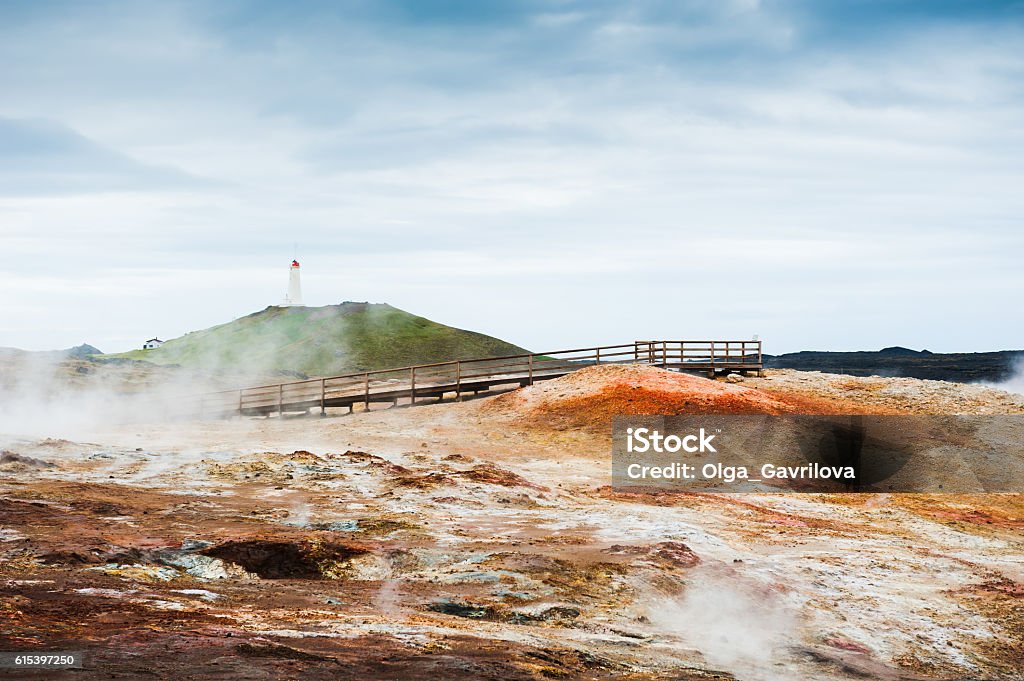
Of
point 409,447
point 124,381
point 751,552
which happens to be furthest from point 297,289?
point 751,552

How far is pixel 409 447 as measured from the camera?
1024 inches

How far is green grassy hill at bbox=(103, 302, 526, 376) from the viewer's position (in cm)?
6769

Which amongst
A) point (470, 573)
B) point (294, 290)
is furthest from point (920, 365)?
point (470, 573)

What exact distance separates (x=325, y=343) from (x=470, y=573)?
6264cm

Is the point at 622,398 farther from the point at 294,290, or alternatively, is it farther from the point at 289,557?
the point at 294,290

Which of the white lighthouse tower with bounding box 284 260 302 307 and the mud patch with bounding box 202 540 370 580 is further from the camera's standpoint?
the white lighthouse tower with bounding box 284 260 302 307

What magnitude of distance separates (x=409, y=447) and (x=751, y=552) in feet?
46.4

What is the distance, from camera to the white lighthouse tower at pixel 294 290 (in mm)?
79062

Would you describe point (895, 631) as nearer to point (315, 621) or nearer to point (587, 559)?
point (587, 559)

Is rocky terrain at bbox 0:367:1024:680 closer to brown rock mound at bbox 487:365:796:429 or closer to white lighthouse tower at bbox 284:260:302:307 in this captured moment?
brown rock mound at bbox 487:365:796:429

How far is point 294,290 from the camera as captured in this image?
79.6m

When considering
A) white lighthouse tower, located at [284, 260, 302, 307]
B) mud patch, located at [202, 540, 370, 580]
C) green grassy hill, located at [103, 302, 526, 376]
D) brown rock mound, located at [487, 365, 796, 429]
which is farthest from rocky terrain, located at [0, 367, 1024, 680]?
white lighthouse tower, located at [284, 260, 302, 307]

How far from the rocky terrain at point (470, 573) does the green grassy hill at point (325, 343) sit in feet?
149

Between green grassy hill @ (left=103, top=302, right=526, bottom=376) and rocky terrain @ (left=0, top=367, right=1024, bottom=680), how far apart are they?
4551 centimetres
